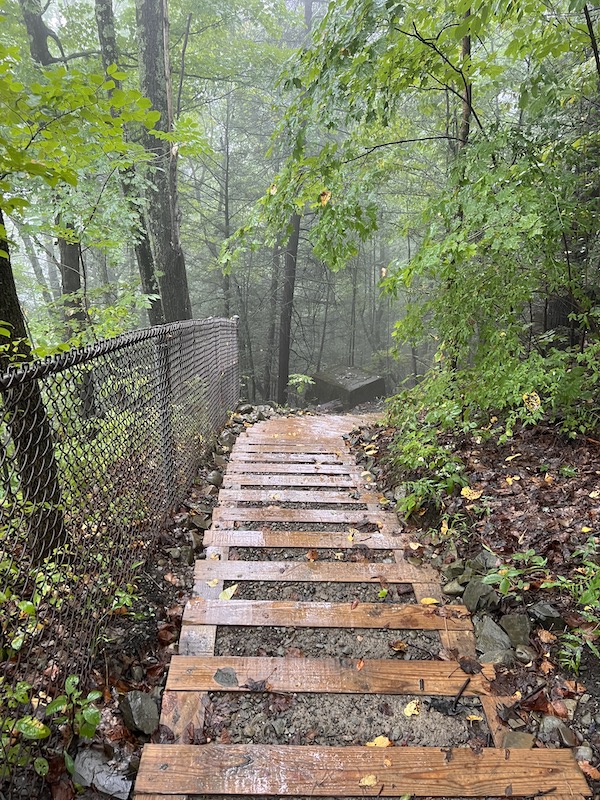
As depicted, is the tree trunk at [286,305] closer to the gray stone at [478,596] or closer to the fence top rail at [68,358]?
the fence top rail at [68,358]

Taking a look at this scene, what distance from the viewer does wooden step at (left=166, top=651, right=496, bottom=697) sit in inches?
81.6

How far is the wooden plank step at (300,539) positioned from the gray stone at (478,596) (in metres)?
0.67

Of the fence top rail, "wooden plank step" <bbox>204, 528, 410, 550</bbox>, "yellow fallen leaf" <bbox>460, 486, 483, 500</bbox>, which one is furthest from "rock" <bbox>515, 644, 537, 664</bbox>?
the fence top rail

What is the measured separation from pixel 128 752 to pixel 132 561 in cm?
111

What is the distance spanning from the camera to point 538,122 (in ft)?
12.0

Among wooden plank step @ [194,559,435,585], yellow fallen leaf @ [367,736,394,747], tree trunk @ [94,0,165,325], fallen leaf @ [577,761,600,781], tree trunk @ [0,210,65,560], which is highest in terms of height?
tree trunk @ [94,0,165,325]

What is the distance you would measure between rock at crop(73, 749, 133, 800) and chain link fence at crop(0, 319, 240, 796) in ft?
0.62

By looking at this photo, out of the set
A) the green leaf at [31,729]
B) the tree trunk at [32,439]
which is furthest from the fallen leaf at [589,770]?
the tree trunk at [32,439]

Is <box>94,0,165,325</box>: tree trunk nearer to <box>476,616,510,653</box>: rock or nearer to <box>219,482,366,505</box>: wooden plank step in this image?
<box>219,482,366,505</box>: wooden plank step

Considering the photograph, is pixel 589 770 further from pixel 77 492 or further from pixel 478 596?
pixel 77 492

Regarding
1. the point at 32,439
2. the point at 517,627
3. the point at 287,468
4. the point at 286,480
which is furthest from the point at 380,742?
the point at 287,468

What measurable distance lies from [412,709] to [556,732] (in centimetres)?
57

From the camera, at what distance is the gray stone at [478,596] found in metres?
2.54

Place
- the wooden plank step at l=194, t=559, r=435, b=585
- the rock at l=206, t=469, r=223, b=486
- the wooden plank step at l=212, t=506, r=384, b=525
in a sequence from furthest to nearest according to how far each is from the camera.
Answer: the rock at l=206, t=469, r=223, b=486
the wooden plank step at l=212, t=506, r=384, b=525
the wooden plank step at l=194, t=559, r=435, b=585
